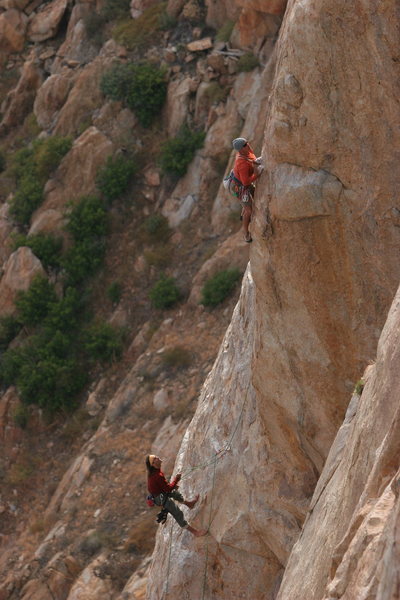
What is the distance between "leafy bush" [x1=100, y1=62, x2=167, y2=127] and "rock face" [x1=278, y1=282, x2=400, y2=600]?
1774cm

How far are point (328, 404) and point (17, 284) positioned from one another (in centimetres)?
1547

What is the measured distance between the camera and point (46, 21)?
28.9 meters

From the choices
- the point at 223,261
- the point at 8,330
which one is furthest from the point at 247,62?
the point at 8,330

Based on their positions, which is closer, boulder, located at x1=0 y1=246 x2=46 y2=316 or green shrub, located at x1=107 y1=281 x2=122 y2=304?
green shrub, located at x1=107 y1=281 x2=122 y2=304

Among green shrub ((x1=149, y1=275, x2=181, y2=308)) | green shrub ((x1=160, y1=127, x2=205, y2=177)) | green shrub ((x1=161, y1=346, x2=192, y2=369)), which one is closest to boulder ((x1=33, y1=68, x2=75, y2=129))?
green shrub ((x1=160, y1=127, x2=205, y2=177))

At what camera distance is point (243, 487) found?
11055 millimetres

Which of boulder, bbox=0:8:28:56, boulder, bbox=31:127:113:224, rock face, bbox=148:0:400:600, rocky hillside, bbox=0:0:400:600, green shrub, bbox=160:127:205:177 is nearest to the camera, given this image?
rocky hillside, bbox=0:0:400:600

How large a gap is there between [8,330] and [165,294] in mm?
5491

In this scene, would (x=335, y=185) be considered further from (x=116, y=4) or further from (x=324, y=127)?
(x=116, y=4)

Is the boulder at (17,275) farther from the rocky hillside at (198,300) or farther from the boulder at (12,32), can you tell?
the boulder at (12,32)

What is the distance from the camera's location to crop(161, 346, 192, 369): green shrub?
18.7 m

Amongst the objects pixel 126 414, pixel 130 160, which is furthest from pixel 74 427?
pixel 130 160

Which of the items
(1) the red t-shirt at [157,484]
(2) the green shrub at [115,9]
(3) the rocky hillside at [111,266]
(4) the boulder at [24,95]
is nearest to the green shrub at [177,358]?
(3) the rocky hillside at [111,266]

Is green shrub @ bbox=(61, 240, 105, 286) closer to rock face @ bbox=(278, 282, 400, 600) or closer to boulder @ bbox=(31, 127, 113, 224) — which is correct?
boulder @ bbox=(31, 127, 113, 224)
